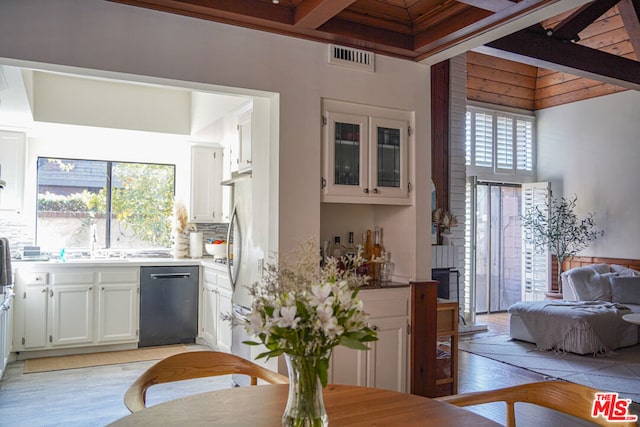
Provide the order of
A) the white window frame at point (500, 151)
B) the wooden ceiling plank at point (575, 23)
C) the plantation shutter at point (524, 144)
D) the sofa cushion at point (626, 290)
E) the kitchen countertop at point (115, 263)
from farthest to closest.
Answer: the plantation shutter at point (524, 144), the white window frame at point (500, 151), the sofa cushion at point (626, 290), the kitchen countertop at point (115, 263), the wooden ceiling plank at point (575, 23)

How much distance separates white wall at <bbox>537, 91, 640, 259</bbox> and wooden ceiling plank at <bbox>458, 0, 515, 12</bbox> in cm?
537

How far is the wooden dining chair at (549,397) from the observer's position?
5.17 ft

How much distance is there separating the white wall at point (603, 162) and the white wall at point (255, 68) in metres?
4.90

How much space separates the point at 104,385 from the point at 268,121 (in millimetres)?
2664

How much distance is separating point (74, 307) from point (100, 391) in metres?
1.37

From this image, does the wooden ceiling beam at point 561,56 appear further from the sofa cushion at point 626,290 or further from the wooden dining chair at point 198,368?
the wooden dining chair at point 198,368

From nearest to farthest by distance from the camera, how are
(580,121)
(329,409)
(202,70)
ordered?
(329,409), (202,70), (580,121)

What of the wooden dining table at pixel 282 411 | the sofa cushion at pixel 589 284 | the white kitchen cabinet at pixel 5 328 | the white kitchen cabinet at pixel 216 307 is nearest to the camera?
the wooden dining table at pixel 282 411

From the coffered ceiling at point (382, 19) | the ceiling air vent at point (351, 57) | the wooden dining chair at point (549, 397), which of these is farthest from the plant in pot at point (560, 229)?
the wooden dining chair at point (549, 397)

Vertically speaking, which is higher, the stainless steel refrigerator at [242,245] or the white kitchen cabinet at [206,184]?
the white kitchen cabinet at [206,184]

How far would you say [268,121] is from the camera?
3.23m

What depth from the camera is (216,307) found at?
17.1ft

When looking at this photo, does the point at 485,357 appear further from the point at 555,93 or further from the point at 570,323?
the point at 555,93

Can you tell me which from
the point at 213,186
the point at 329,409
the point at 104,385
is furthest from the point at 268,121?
the point at 213,186
